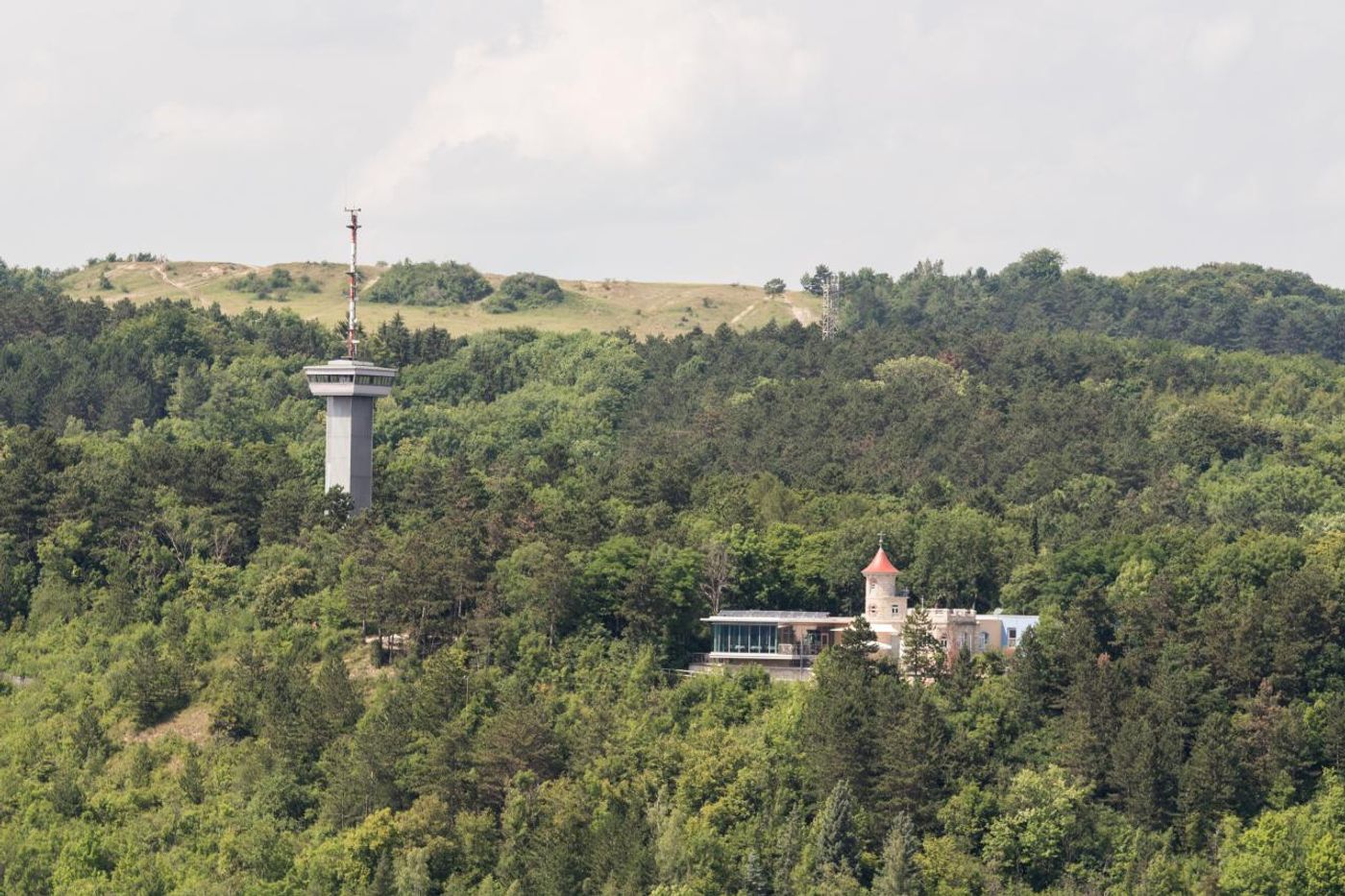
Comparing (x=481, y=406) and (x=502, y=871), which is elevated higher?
(x=481, y=406)

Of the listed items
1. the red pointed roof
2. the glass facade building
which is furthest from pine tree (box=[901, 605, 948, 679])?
the glass facade building

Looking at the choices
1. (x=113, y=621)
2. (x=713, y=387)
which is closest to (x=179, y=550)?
(x=113, y=621)

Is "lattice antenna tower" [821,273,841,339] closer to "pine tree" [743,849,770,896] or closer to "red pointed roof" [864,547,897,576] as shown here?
"red pointed roof" [864,547,897,576]

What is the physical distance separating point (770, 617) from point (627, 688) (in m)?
6.46

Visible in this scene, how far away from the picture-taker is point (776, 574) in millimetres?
101438

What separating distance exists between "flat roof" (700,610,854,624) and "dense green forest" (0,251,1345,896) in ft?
4.37

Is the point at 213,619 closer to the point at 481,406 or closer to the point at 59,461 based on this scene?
the point at 59,461

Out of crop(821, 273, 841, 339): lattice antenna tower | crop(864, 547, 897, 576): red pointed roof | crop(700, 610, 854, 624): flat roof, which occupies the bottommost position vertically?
crop(700, 610, 854, 624): flat roof

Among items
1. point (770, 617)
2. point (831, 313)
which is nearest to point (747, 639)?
point (770, 617)

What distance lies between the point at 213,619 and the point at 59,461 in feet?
55.7

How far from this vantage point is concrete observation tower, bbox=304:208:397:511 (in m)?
111

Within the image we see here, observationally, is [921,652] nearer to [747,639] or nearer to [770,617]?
[770,617]

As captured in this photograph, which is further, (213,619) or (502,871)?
(213,619)

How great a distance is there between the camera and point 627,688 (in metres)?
92.7
